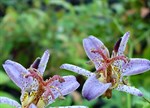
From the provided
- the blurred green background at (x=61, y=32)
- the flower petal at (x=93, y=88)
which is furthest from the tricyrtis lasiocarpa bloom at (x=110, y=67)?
the blurred green background at (x=61, y=32)

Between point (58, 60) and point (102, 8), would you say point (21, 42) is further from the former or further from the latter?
point (102, 8)

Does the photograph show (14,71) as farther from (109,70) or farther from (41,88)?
(109,70)

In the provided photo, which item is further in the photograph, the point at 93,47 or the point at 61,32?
the point at 61,32

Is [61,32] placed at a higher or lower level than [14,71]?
lower

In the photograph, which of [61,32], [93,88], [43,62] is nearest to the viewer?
[93,88]

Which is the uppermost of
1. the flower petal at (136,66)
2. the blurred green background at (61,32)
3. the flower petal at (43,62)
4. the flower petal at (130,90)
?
the flower petal at (43,62)

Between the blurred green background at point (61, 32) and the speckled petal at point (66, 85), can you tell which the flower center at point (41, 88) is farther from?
the blurred green background at point (61, 32)

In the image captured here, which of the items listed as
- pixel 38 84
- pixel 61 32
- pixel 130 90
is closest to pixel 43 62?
pixel 38 84
